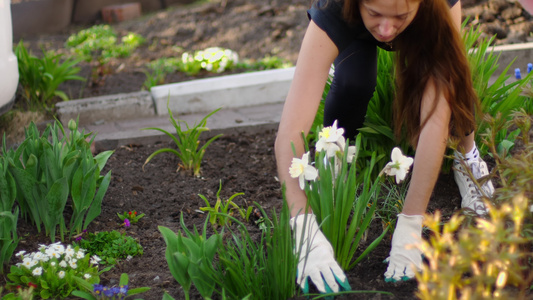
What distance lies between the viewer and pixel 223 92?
4031 mm

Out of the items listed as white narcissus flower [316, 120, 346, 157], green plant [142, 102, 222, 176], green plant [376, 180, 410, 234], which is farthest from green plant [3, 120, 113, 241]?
green plant [376, 180, 410, 234]

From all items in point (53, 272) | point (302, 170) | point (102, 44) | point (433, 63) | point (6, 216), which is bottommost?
point (102, 44)

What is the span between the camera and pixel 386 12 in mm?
1834

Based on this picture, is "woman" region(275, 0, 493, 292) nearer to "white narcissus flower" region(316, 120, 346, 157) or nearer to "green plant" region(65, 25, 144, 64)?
"white narcissus flower" region(316, 120, 346, 157)

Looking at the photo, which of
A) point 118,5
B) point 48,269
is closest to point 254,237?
point 48,269

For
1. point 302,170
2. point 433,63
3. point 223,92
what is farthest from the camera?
point 223,92

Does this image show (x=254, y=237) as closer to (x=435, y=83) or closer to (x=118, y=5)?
(x=435, y=83)

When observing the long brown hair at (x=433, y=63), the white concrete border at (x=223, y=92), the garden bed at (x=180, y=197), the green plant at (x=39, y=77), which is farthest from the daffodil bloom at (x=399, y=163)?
the green plant at (x=39, y=77)

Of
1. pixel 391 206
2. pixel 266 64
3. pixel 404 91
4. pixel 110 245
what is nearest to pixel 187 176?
pixel 110 245

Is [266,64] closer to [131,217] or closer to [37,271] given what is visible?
[131,217]

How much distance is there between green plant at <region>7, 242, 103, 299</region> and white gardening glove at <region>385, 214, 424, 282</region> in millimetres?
871

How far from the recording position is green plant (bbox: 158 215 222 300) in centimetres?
172

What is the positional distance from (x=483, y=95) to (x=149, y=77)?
222 cm

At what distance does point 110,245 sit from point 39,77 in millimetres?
1914
